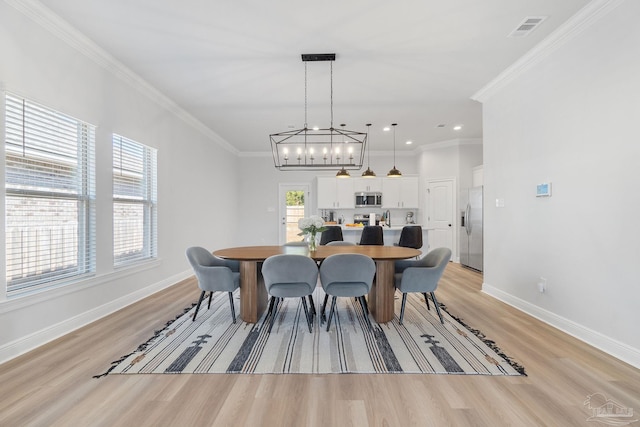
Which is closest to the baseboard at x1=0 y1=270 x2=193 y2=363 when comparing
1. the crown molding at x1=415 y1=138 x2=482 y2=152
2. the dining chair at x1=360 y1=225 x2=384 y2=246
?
the dining chair at x1=360 y1=225 x2=384 y2=246

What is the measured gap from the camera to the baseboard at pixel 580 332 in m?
2.32

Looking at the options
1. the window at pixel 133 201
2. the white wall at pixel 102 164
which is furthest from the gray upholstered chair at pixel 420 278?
the window at pixel 133 201

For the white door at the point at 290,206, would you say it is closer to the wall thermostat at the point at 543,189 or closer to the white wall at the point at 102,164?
the white wall at the point at 102,164

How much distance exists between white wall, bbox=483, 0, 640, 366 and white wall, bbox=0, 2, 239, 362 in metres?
4.29

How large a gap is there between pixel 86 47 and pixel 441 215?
22.5 ft

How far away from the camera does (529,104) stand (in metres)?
3.43

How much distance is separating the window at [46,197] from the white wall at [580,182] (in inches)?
185

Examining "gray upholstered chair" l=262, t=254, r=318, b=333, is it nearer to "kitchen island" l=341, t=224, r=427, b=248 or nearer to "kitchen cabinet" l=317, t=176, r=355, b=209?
"kitchen island" l=341, t=224, r=427, b=248

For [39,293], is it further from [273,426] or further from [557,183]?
[557,183]

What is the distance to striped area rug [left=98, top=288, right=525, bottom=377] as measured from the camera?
2.25m

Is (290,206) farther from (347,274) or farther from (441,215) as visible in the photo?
(347,274)

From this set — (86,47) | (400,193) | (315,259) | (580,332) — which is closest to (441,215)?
(400,193)

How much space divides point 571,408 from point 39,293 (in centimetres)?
393

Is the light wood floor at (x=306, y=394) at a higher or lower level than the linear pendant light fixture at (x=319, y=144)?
lower
